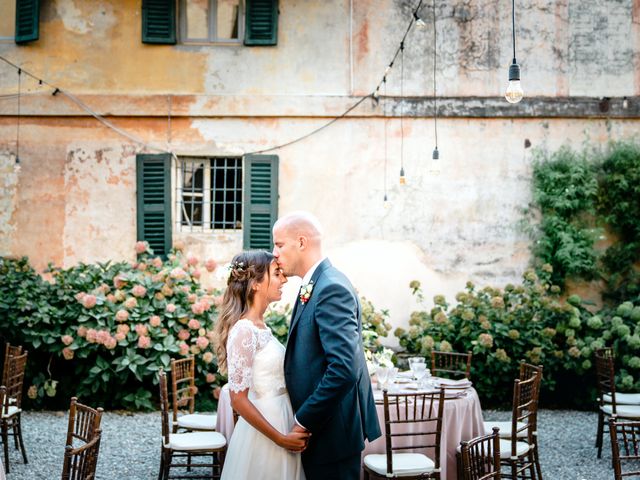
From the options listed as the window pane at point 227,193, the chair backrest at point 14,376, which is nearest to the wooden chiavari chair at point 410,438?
the chair backrest at point 14,376

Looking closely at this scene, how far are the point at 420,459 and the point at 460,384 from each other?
0.98 m

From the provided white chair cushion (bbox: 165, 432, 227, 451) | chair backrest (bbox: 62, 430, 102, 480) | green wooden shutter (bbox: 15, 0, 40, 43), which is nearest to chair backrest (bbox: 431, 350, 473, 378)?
white chair cushion (bbox: 165, 432, 227, 451)

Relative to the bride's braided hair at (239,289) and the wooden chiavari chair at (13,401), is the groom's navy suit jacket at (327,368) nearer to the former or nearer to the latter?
the bride's braided hair at (239,289)

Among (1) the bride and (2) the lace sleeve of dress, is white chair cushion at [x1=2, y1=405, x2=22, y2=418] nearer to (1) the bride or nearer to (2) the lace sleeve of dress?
(1) the bride

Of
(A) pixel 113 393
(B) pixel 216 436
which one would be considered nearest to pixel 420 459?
(B) pixel 216 436

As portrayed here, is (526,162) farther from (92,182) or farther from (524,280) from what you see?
(92,182)

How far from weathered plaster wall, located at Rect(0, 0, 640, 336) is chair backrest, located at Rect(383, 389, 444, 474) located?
4.82 meters

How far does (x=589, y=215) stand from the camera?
1085 cm

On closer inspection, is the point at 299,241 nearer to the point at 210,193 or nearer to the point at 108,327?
the point at 108,327

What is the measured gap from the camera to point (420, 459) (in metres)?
5.73

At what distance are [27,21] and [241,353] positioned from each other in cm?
859

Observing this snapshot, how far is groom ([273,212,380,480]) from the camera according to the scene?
3777mm

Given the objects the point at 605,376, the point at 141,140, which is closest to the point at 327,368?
the point at 605,376

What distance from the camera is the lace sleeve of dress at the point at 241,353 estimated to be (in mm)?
3996
